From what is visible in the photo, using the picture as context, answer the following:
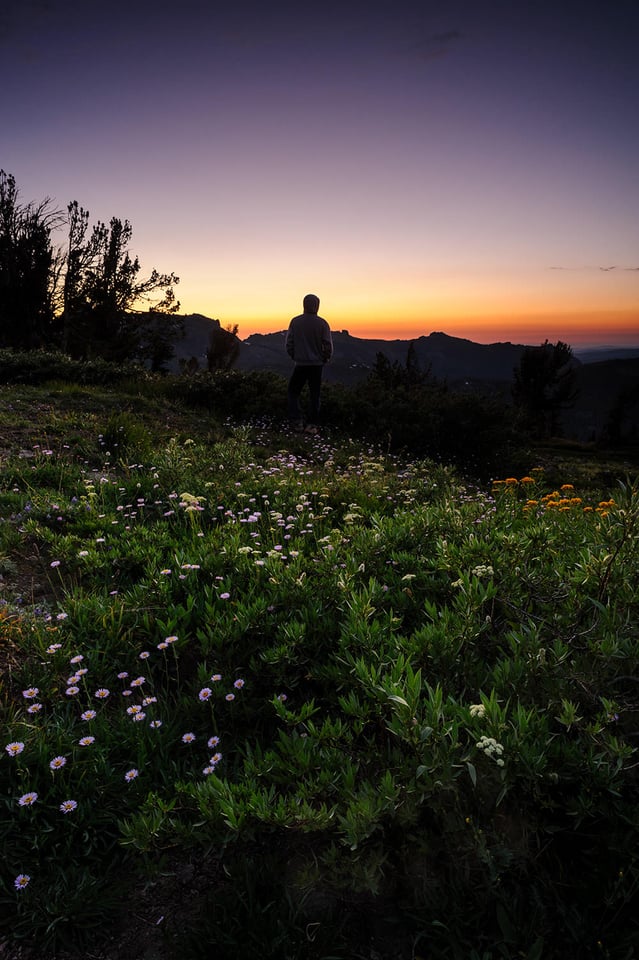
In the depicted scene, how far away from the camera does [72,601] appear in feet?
11.2

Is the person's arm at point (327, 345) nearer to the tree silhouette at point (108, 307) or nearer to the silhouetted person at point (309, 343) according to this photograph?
the silhouetted person at point (309, 343)

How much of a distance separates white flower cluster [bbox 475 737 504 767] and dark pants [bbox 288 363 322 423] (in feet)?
32.4

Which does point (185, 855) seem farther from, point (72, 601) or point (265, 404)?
point (265, 404)

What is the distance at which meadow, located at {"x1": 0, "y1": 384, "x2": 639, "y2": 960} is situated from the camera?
5.68 ft

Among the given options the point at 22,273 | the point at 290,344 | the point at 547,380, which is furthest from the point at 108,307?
the point at 547,380

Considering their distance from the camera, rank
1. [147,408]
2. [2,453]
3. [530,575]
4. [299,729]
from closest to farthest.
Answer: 1. [299,729]
2. [530,575]
3. [2,453]
4. [147,408]

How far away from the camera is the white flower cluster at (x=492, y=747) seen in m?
1.68

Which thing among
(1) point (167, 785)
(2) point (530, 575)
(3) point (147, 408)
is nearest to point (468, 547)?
(2) point (530, 575)

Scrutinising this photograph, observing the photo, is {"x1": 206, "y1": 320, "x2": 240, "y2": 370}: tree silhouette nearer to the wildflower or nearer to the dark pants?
the dark pants

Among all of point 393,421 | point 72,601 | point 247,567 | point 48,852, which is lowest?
point 48,852

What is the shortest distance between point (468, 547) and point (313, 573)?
110 centimetres

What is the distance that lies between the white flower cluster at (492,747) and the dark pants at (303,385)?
9882mm

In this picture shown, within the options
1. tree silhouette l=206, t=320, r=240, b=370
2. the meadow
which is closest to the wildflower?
the meadow

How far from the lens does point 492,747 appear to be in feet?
5.60
